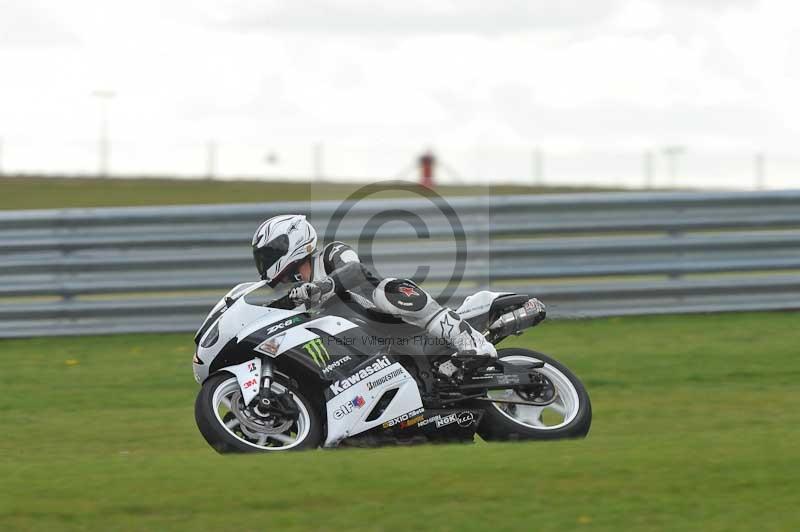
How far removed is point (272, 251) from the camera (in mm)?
7223

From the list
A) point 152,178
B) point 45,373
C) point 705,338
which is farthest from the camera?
point 152,178

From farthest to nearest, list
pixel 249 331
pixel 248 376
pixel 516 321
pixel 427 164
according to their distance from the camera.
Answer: pixel 427 164 → pixel 516 321 → pixel 249 331 → pixel 248 376

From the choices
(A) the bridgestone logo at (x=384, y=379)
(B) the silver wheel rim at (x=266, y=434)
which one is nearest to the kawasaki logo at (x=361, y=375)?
(A) the bridgestone logo at (x=384, y=379)

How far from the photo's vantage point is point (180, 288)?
11266mm

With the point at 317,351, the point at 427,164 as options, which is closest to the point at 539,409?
the point at 317,351

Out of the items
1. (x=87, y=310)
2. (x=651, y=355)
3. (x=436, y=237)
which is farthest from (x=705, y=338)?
(x=87, y=310)

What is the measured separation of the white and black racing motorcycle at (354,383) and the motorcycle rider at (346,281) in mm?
102

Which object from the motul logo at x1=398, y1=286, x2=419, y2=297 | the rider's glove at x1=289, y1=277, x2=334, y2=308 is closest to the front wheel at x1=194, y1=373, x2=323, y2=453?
the rider's glove at x1=289, y1=277, x2=334, y2=308

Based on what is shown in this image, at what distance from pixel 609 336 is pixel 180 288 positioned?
3.79 meters

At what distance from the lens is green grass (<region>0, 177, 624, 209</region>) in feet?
83.1

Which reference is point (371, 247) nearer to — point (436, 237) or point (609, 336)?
point (436, 237)

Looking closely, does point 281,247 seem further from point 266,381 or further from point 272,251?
point 266,381

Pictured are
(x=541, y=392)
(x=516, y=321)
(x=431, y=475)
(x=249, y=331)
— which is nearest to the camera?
(x=431, y=475)

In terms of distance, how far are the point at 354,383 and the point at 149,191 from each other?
69.0ft
